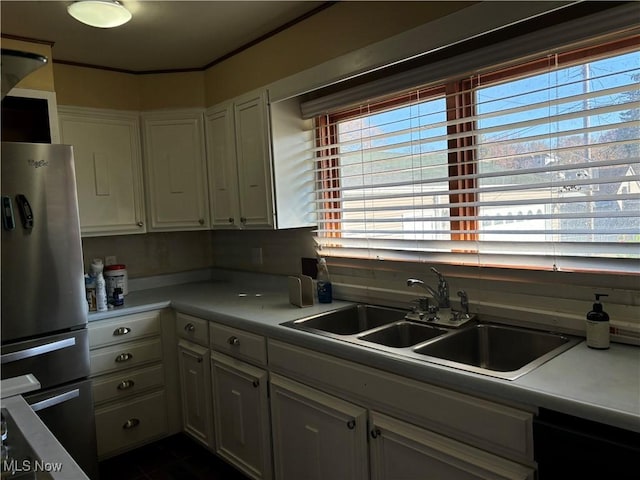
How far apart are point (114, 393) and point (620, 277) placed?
8.16 feet

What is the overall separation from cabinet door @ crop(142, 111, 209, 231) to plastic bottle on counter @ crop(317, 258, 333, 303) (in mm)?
992

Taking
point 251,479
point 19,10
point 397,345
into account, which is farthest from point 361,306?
point 19,10

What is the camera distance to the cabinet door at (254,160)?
2613 millimetres

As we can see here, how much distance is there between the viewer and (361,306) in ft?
7.77

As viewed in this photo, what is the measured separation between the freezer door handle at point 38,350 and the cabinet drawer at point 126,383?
13.7 inches

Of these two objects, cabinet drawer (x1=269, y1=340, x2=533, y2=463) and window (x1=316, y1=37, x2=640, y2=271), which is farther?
window (x1=316, y1=37, x2=640, y2=271)

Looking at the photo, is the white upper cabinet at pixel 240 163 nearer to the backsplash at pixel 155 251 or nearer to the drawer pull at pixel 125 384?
the backsplash at pixel 155 251

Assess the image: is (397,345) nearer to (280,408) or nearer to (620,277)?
(280,408)

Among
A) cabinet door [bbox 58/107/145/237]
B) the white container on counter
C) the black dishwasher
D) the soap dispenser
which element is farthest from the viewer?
the white container on counter

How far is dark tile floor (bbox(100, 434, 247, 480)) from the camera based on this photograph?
2.47m

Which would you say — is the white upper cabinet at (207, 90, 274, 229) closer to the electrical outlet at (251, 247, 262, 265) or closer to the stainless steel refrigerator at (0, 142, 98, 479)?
the electrical outlet at (251, 247, 262, 265)

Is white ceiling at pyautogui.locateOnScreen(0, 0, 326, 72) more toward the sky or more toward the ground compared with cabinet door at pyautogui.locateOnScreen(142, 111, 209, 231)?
more toward the sky

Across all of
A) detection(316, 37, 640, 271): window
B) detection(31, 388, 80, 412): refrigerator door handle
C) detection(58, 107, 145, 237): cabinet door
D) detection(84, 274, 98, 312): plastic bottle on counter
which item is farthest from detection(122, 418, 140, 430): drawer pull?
detection(316, 37, 640, 271): window

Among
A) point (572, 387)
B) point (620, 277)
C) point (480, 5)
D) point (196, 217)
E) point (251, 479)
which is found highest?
point (480, 5)
